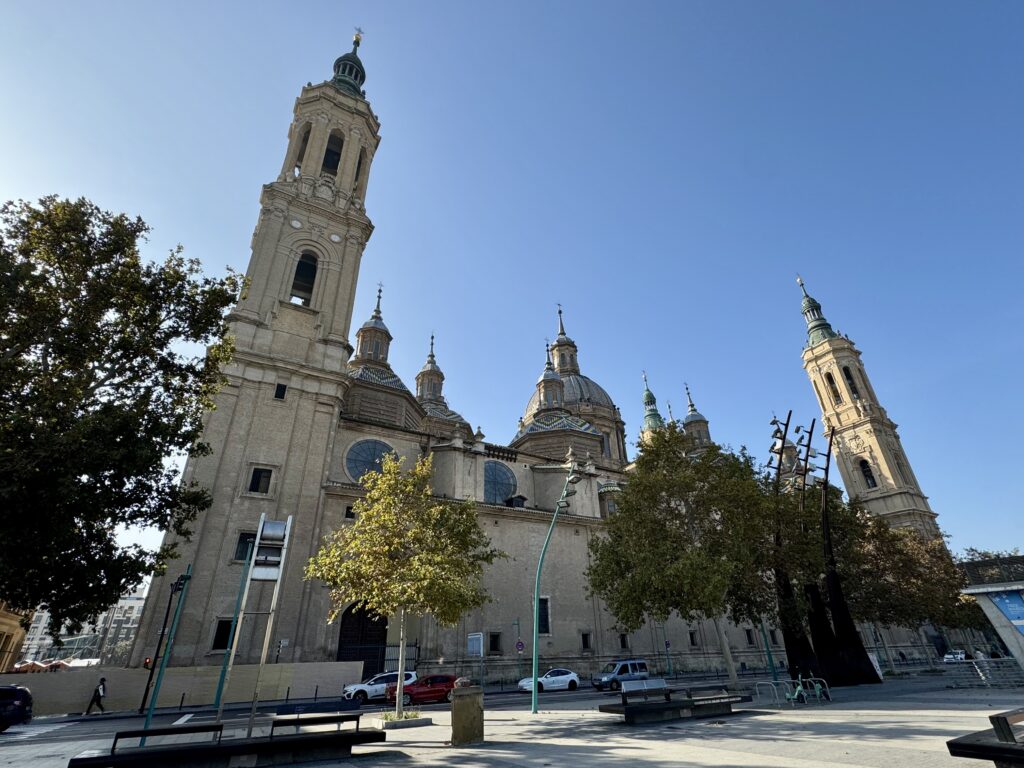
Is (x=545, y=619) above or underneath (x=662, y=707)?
above

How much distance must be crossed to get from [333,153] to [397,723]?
1550 inches

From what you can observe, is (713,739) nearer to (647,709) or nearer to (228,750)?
(647,709)

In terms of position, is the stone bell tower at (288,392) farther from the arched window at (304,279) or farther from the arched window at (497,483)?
the arched window at (497,483)

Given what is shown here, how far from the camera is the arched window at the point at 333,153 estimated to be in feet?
129

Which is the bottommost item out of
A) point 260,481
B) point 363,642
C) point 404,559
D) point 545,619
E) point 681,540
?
point 363,642

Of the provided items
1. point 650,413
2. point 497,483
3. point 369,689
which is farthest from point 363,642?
point 650,413

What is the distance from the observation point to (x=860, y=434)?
63.3 meters

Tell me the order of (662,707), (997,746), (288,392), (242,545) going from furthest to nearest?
(288,392)
(242,545)
(662,707)
(997,746)

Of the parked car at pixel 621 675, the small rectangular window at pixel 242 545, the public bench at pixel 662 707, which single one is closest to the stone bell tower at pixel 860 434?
the parked car at pixel 621 675

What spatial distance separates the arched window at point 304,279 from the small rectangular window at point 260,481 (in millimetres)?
12264

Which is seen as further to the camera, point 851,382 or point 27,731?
point 851,382

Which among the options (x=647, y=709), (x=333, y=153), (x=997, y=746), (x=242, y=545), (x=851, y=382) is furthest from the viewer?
(x=851, y=382)

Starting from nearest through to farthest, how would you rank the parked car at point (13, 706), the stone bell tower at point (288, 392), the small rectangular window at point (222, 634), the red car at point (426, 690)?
the parked car at point (13, 706) → the red car at point (426, 690) → the small rectangular window at point (222, 634) → the stone bell tower at point (288, 392)

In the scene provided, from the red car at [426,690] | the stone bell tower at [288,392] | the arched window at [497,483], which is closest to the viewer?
the red car at [426,690]
